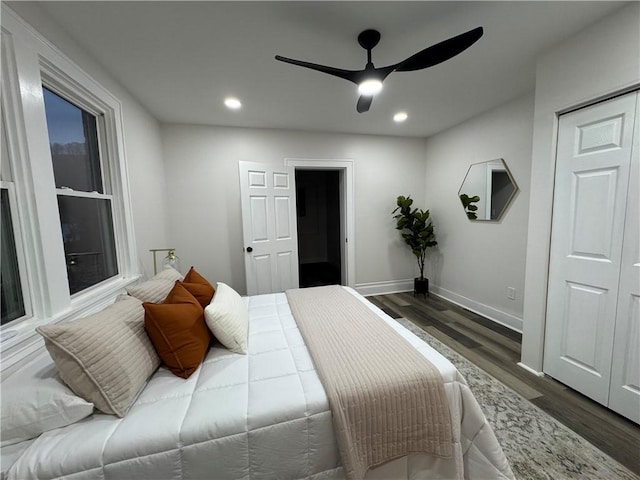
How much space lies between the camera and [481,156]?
320 centimetres

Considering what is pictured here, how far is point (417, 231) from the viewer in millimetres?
3920

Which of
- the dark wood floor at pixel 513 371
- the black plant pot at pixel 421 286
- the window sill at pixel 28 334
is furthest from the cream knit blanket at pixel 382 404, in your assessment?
the black plant pot at pixel 421 286

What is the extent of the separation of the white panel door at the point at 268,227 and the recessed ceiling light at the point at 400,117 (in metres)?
1.46

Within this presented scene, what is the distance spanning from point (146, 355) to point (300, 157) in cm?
304

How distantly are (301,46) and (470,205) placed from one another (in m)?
2.73

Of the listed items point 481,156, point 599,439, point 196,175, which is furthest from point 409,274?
point 196,175

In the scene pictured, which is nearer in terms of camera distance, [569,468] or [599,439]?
[569,468]

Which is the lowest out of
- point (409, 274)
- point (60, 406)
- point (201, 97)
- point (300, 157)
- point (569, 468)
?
point (569, 468)

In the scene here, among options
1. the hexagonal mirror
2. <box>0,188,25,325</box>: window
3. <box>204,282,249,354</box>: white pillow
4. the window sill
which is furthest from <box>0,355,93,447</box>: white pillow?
the hexagonal mirror

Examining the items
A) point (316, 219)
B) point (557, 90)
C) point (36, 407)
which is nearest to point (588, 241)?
point (557, 90)

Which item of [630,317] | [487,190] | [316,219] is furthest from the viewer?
[316,219]

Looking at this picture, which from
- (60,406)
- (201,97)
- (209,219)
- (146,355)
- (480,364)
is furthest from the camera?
(209,219)

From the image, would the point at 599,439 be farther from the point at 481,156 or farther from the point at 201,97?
the point at 201,97

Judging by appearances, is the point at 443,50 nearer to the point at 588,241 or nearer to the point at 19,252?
the point at 588,241
